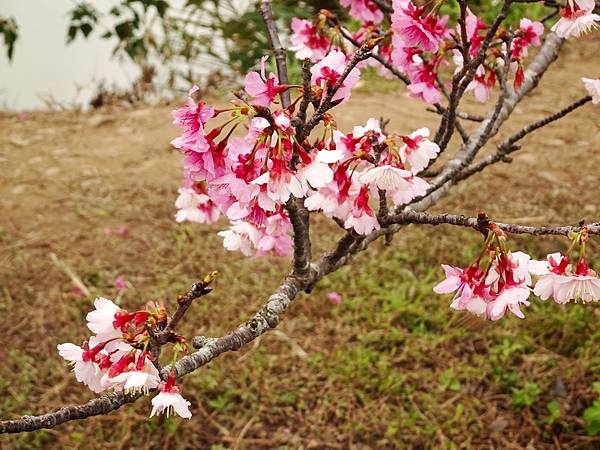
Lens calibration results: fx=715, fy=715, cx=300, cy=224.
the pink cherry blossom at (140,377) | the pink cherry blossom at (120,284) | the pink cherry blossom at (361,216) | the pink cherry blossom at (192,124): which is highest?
the pink cherry blossom at (192,124)

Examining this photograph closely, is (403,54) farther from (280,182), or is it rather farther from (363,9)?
(280,182)

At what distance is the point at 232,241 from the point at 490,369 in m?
1.07

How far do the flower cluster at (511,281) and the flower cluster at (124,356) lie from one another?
14.8 inches

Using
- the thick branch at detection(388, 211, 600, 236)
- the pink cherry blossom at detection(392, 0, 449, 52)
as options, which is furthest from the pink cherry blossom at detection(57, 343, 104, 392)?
the pink cherry blossom at detection(392, 0, 449, 52)

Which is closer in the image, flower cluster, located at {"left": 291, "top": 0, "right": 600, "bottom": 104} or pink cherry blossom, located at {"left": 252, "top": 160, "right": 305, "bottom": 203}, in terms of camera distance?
pink cherry blossom, located at {"left": 252, "top": 160, "right": 305, "bottom": 203}

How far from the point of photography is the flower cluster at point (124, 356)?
79 centimetres

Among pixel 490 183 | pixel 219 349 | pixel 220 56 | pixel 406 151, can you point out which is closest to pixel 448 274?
pixel 406 151

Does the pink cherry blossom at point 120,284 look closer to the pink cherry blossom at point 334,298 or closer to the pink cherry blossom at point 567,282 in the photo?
the pink cherry blossom at point 334,298

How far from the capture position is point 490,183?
2.82 meters

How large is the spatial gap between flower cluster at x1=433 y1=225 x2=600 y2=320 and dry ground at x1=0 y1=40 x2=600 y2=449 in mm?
974

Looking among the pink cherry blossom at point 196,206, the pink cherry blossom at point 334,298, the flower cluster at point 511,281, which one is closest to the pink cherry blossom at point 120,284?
the pink cherry blossom at point 334,298

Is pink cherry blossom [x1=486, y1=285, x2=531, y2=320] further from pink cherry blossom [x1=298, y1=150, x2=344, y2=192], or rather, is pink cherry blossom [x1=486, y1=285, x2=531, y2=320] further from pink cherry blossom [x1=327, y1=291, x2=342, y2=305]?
pink cherry blossom [x1=327, y1=291, x2=342, y2=305]

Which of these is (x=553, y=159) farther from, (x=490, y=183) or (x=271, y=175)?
(x=271, y=175)

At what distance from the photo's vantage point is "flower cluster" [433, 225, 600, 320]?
87 centimetres
